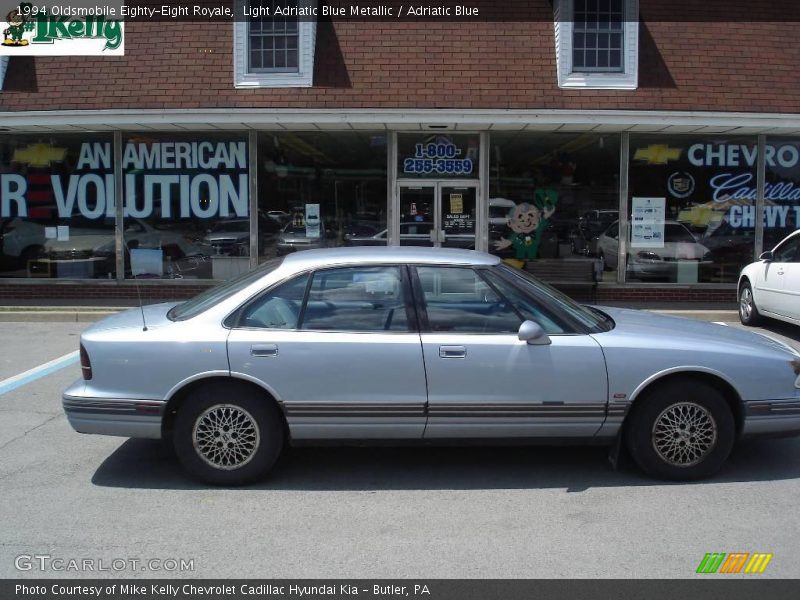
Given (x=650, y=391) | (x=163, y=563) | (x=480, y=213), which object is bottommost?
(x=163, y=563)

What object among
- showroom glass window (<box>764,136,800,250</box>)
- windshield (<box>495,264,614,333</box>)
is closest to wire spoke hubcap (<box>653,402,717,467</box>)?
windshield (<box>495,264,614,333</box>)

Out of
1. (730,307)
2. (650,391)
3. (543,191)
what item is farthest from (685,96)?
(650,391)

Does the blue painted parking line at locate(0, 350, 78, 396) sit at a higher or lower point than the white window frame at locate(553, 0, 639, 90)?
lower

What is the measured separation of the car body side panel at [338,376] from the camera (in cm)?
507

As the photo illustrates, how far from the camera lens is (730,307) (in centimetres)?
1318

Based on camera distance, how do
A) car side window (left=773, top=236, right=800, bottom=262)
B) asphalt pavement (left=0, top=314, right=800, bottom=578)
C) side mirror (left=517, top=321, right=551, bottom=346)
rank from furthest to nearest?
car side window (left=773, top=236, right=800, bottom=262) < side mirror (left=517, top=321, right=551, bottom=346) < asphalt pavement (left=0, top=314, right=800, bottom=578)

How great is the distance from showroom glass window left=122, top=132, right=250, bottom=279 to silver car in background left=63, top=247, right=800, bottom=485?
8264 millimetres

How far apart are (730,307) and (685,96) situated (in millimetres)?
3562

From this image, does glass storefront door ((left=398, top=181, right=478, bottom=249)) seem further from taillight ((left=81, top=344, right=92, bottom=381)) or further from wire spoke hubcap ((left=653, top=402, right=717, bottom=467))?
taillight ((left=81, top=344, right=92, bottom=381))

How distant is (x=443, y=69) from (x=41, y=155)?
6950mm

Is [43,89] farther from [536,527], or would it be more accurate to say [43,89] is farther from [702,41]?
[536,527]

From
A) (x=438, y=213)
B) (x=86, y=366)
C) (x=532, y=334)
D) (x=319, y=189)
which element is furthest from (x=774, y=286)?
(x=86, y=366)

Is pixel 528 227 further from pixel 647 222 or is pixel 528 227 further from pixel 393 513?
pixel 393 513

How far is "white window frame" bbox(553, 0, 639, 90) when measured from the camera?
41.0ft
